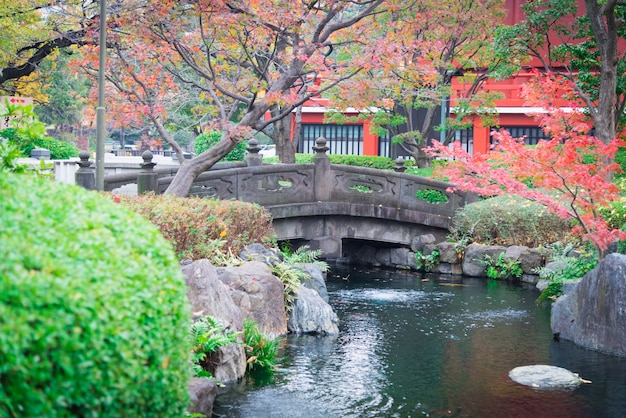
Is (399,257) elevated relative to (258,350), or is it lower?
elevated

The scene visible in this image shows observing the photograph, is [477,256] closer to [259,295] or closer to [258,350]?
[259,295]

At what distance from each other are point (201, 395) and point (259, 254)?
18.2ft

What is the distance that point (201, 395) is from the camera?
291 inches

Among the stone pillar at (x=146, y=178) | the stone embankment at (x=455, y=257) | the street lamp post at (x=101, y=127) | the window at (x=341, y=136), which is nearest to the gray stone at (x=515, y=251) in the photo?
the stone embankment at (x=455, y=257)

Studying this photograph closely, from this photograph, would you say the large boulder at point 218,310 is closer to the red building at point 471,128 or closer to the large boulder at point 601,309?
the large boulder at point 601,309

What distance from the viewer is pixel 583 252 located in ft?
45.0

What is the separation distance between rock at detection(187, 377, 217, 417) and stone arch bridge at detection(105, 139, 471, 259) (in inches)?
396

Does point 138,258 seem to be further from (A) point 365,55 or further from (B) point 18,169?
(A) point 365,55

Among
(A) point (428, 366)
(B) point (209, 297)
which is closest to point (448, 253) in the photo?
(A) point (428, 366)

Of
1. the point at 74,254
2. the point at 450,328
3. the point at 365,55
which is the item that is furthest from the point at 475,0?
the point at 74,254

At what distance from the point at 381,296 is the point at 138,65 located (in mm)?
6126

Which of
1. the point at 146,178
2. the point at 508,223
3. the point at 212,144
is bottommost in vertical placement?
the point at 508,223

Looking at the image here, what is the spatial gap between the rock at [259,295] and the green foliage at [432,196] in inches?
325

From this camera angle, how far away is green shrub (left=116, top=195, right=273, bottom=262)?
11180 millimetres
